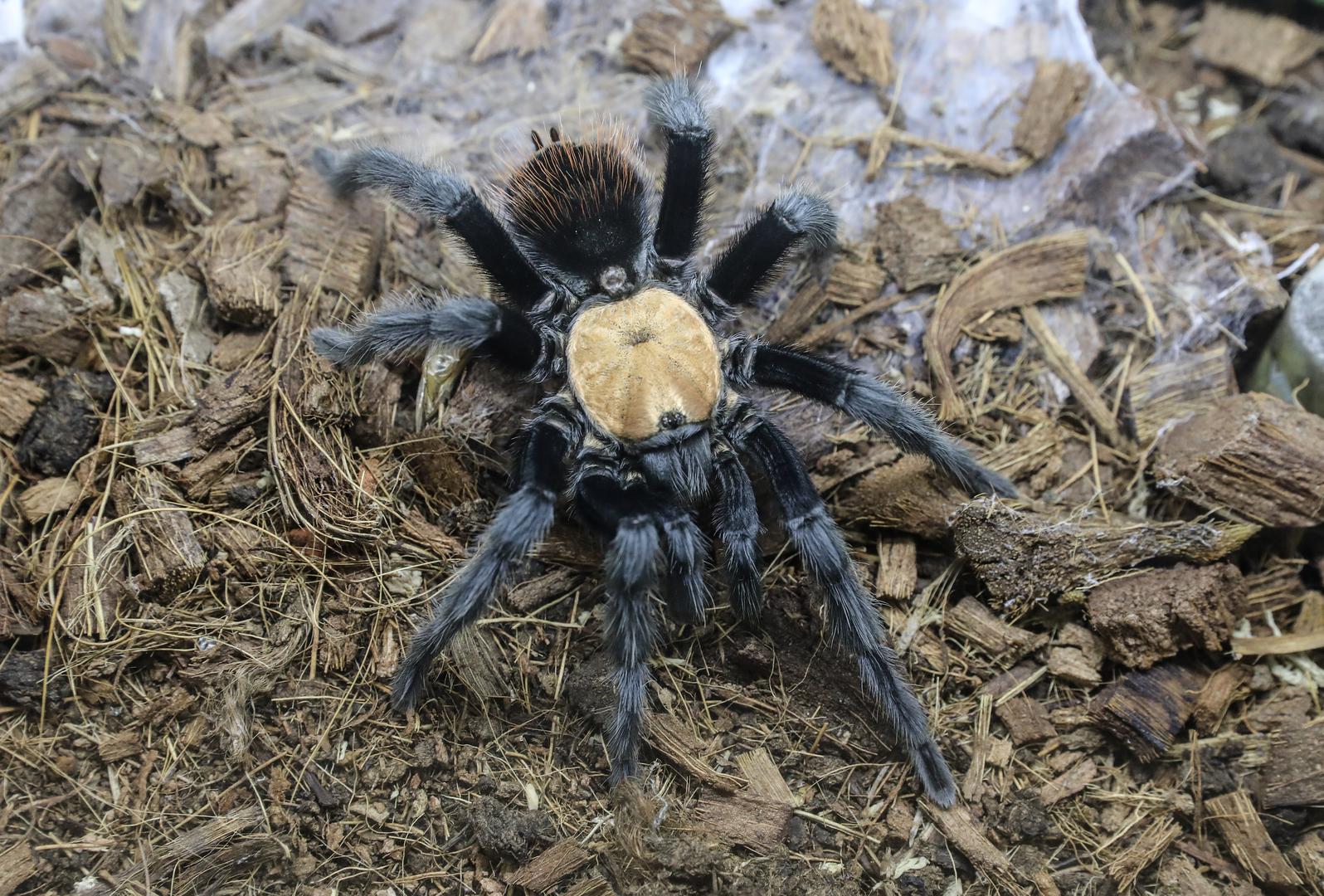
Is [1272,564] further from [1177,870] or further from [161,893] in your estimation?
[161,893]

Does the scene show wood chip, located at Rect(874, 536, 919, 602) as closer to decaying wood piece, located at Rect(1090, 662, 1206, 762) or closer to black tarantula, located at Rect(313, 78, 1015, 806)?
black tarantula, located at Rect(313, 78, 1015, 806)

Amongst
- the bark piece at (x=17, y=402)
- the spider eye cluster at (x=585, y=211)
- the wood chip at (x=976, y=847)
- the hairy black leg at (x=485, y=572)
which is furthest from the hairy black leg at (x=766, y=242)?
the bark piece at (x=17, y=402)

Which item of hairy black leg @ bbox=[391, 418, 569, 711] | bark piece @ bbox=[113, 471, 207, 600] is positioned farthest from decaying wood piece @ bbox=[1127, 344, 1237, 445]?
bark piece @ bbox=[113, 471, 207, 600]

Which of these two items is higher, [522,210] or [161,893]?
[522,210]

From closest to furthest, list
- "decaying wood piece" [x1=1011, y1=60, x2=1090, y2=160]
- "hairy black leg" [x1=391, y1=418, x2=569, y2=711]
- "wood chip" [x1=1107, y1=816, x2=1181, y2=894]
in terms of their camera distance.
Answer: "hairy black leg" [x1=391, y1=418, x2=569, y2=711] < "wood chip" [x1=1107, y1=816, x2=1181, y2=894] < "decaying wood piece" [x1=1011, y1=60, x2=1090, y2=160]

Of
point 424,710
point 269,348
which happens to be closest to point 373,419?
point 269,348
